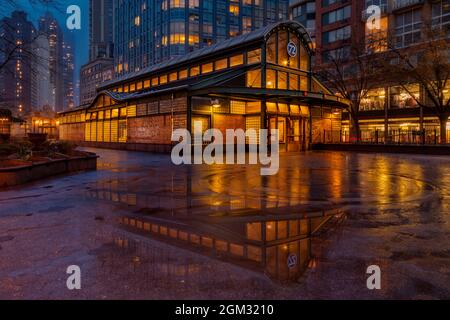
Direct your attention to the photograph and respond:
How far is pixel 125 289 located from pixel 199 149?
22466 millimetres

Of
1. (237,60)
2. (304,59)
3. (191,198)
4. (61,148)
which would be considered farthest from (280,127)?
(191,198)

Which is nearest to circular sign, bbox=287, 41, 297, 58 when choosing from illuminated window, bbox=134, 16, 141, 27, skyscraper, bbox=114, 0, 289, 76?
skyscraper, bbox=114, 0, 289, 76

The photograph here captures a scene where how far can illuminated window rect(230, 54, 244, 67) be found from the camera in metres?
28.6

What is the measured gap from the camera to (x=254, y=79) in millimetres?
27250

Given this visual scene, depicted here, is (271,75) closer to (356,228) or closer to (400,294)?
(356,228)

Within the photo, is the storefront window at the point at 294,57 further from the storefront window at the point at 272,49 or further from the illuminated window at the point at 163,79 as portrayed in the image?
the illuminated window at the point at 163,79

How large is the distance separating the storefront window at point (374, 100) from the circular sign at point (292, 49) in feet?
72.1

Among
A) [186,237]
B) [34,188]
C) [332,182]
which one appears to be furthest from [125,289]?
[332,182]

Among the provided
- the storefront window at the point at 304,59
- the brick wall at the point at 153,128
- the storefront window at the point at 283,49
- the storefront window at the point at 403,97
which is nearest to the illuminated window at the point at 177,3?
the storefront window at the point at 403,97

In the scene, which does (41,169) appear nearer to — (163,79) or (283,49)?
(283,49)

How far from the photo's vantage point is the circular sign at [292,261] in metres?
4.11

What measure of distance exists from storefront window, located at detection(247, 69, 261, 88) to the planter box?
14.9 m

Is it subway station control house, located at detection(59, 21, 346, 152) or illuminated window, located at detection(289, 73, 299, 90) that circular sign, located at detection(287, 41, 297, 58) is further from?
illuminated window, located at detection(289, 73, 299, 90)
